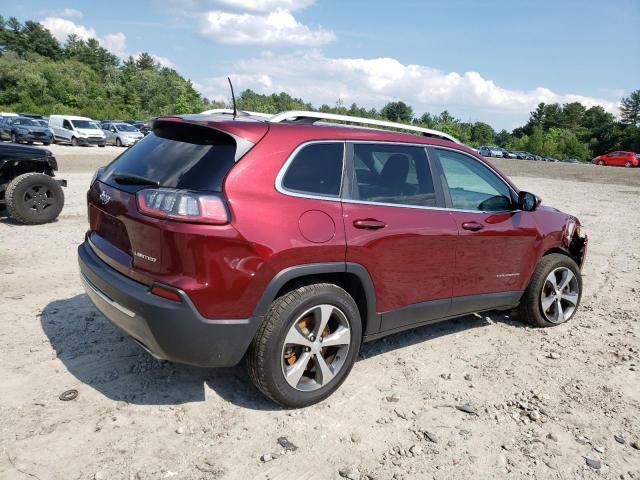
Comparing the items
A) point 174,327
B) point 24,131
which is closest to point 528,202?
point 174,327

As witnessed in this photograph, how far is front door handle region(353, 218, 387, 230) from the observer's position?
3.17 metres

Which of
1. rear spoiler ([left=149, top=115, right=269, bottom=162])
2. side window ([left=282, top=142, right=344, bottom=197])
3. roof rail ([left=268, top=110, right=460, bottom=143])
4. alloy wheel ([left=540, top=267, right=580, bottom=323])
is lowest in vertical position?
alloy wheel ([left=540, top=267, right=580, bottom=323])

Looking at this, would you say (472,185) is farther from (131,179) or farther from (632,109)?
(632,109)

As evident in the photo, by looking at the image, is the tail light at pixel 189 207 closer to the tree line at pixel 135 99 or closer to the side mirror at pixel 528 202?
the side mirror at pixel 528 202

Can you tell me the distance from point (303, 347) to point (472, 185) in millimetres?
2052

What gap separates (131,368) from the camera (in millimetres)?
3490

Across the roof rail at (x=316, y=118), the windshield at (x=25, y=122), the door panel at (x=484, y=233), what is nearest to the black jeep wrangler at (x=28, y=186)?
the roof rail at (x=316, y=118)

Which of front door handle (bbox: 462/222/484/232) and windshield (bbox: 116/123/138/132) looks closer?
front door handle (bbox: 462/222/484/232)

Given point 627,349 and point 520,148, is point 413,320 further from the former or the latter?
point 520,148

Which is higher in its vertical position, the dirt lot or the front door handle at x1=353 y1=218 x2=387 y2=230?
the front door handle at x1=353 y1=218 x2=387 y2=230

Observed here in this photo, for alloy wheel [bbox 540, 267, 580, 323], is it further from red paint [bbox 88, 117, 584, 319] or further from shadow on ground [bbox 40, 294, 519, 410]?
shadow on ground [bbox 40, 294, 519, 410]

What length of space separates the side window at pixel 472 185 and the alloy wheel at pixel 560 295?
3.23 ft

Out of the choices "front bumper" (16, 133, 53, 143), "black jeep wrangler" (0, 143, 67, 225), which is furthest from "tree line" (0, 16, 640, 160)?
"black jeep wrangler" (0, 143, 67, 225)

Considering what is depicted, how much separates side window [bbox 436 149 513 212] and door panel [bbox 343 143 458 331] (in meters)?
0.19
